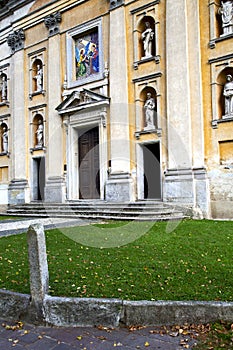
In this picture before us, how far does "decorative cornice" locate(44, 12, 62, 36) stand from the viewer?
58.6ft

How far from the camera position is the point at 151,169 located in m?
15.5

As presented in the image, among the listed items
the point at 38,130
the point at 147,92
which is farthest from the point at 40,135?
the point at 147,92

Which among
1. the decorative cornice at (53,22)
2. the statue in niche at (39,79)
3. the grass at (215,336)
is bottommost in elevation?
the grass at (215,336)

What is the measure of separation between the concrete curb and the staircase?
7556 millimetres

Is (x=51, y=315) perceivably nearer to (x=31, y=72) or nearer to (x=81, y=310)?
(x=81, y=310)

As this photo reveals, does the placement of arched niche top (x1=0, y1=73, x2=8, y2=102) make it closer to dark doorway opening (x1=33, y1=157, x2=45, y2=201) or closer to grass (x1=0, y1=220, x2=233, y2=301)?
dark doorway opening (x1=33, y1=157, x2=45, y2=201)

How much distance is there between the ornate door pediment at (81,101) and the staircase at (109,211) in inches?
173

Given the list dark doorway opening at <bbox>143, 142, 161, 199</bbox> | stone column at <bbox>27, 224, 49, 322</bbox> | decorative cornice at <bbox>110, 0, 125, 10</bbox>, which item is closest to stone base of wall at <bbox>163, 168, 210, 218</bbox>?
dark doorway opening at <bbox>143, 142, 161, 199</bbox>

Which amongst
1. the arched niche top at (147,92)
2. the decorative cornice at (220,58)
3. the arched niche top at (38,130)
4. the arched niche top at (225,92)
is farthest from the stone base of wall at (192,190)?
the arched niche top at (38,130)

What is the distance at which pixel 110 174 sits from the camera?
Answer: 15586 millimetres

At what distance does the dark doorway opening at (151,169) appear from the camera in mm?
15414

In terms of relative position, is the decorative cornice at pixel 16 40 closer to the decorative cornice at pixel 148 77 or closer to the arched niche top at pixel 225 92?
the decorative cornice at pixel 148 77

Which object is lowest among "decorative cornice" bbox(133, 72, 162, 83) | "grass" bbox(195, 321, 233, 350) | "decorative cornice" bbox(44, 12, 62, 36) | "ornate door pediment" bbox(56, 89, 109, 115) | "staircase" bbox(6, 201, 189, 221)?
"grass" bbox(195, 321, 233, 350)

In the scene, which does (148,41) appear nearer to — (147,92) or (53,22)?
(147,92)
